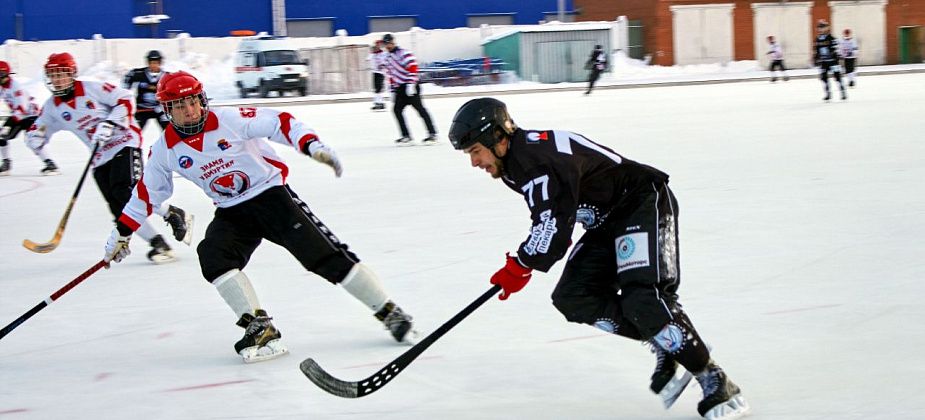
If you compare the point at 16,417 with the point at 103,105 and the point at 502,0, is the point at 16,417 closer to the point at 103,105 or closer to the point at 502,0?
the point at 103,105

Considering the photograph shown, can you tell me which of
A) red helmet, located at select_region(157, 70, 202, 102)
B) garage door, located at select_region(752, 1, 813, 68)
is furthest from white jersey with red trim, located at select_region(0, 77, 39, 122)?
garage door, located at select_region(752, 1, 813, 68)

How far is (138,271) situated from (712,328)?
363 centimetres

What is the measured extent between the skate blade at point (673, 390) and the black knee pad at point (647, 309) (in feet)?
0.72

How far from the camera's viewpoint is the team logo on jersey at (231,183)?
435cm

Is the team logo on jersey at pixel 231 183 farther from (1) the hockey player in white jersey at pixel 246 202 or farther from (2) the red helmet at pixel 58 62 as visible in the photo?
(2) the red helmet at pixel 58 62

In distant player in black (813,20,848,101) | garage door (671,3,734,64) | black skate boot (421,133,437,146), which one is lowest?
black skate boot (421,133,437,146)

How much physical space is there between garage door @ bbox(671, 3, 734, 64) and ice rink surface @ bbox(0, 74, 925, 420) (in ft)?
89.0

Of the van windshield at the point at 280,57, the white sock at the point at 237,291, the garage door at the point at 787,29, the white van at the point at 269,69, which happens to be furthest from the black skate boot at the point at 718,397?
the garage door at the point at 787,29

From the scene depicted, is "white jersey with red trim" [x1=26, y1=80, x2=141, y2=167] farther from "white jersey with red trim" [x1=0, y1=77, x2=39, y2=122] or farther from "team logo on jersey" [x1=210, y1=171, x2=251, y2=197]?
"white jersey with red trim" [x1=0, y1=77, x2=39, y2=122]

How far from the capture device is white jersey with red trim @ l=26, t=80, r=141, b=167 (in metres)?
6.77

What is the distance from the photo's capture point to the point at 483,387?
3.75 metres

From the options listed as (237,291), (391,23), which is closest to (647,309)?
(237,291)

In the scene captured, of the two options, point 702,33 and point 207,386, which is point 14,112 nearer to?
point 207,386

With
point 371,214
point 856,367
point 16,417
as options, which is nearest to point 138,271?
point 371,214
